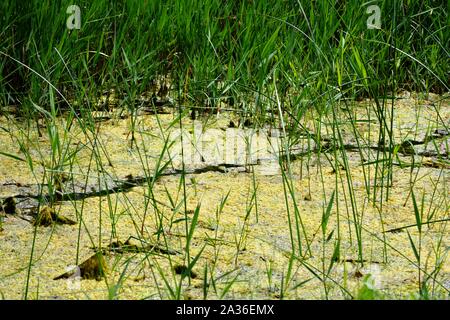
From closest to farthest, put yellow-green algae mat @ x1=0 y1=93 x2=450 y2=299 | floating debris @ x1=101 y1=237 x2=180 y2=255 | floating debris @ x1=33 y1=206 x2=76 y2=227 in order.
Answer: yellow-green algae mat @ x1=0 y1=93 x2=450 y2=299 → floating debris @ x1=101 y1=237 x2=180 y2=255 → floating debris @ x1=33 y1=206 x2=76 y2=227

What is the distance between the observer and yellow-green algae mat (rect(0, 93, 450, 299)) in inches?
76.7

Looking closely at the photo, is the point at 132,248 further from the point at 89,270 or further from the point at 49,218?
the point at 49,218

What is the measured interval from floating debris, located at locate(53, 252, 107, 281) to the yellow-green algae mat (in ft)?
0.06

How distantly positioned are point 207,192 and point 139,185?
178 mm

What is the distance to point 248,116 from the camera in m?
3.09

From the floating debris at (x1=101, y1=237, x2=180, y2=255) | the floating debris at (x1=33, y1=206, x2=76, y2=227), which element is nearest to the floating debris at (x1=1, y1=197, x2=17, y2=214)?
the floating debris at (x1=33, y1=206, x2=76, y2=227)

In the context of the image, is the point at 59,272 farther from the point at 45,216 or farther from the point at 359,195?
the point at 359,195

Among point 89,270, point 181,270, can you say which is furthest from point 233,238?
point 89,270

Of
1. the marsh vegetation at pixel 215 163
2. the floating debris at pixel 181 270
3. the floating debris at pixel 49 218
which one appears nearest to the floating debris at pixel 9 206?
the marsh vegetation at pixel 215 163

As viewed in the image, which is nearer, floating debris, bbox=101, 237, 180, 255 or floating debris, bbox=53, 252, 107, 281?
floating debris, bbox=53, 252, 107, 281

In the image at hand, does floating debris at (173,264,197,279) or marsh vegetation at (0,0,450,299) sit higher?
marsh vegetation at (0,0,450,299)

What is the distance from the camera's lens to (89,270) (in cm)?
200

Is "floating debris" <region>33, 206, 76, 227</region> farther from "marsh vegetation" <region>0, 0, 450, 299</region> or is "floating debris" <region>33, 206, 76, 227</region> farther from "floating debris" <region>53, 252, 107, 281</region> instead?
"floating debris" <region>53, 252, 107, 281</region>

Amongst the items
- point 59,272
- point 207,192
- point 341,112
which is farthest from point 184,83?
point 59,272
